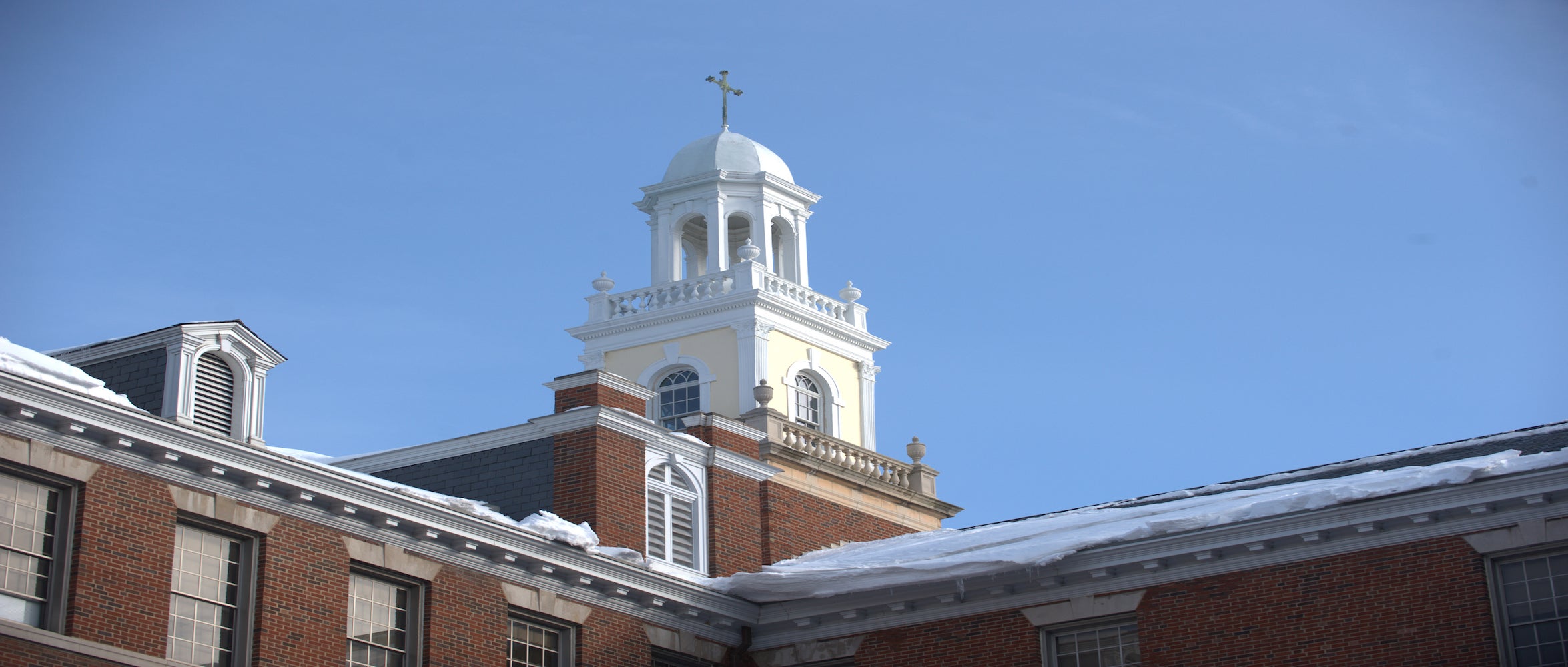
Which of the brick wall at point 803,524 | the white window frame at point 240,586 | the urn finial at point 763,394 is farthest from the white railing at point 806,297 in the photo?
the white window frame at point 240,586

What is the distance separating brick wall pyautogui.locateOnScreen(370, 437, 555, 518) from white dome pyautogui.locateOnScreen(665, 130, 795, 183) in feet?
57.9

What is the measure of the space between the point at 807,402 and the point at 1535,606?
24.2 metres

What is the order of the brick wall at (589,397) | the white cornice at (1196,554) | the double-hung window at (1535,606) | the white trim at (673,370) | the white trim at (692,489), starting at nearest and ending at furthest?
the double-hung window at (1535,606) → the white cornice at (1196,554) → the white trim at (692,489) → the brick wall at (589,397) → the white trim at (673,370)

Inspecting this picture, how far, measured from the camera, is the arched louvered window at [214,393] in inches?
1074

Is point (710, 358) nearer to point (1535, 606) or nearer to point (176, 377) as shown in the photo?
point (176, 377)

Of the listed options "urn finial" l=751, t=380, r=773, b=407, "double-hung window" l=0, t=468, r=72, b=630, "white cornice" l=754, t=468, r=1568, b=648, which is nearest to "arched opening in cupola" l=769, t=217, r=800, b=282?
"urn finial" l=751, t=380, r=773, b=407

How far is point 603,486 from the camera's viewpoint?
32.0 metres

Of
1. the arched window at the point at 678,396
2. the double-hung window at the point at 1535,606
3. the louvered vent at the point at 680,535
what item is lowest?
the double-hung window at the point at 1535,606

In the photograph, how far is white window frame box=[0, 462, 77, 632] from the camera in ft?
74.0

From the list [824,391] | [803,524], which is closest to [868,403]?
[824,391]

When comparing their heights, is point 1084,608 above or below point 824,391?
below

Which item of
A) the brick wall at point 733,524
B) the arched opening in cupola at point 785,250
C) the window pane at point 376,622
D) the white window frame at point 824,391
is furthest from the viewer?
the arched opening in cupola at point 785,250

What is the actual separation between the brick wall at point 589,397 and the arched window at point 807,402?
1377 cm

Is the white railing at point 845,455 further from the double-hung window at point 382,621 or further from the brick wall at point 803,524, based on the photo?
the double-hung window at point 382,621
